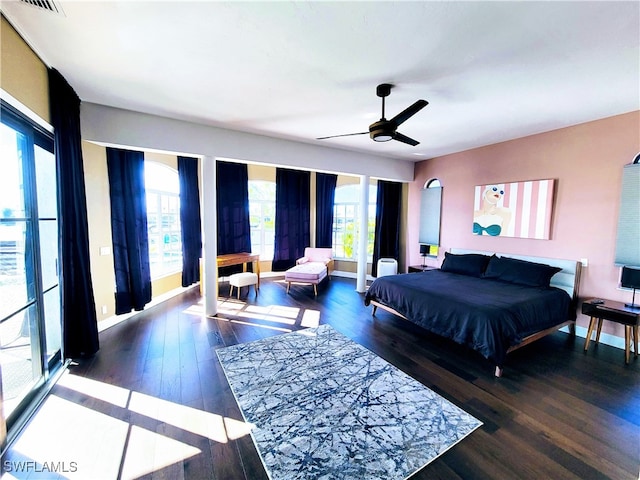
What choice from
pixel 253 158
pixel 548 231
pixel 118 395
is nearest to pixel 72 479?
pixel 118 395

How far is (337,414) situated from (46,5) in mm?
3496

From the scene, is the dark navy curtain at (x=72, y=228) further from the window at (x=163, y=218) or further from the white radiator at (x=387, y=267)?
the white radiator at (x=387, y=267)

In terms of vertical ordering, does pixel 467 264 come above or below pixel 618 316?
above

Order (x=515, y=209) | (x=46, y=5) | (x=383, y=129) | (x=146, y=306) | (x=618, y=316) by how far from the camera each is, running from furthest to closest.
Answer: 1. (x=146, y=306)
2. (x=515, y=209)
3. (x=618, y=316)
4. (x=383, y=129)
5. (x=46, y=5)

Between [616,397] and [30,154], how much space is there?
5.57 metres

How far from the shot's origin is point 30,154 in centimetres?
221

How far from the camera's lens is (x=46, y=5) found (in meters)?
1.66

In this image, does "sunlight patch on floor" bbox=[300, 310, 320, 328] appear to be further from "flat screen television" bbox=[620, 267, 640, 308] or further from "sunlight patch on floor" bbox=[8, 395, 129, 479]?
"flat screen television" bbox=[620, 267, 640, 308]

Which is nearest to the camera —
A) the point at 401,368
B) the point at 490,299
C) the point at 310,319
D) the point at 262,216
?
the point at 401,368

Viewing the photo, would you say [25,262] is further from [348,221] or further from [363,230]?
[348,221]

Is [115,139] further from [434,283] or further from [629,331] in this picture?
[629,331]

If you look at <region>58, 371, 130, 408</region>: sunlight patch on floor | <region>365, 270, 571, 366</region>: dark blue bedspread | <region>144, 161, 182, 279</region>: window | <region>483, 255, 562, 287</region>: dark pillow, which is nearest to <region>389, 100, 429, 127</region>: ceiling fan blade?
<region>365, 270, 571, 366</region>: dark blue bedspread

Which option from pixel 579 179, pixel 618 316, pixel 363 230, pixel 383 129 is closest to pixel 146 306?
pixel 363 230

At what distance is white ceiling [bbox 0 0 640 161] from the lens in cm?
170
